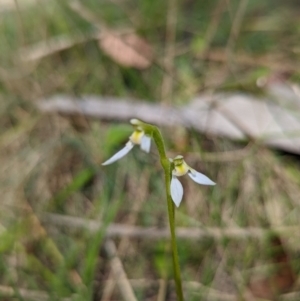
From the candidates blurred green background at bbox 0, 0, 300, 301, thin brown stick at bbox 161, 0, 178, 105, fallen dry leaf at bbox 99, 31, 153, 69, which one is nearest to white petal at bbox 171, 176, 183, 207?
blurred green background at bbox 0, 0, 300, 301

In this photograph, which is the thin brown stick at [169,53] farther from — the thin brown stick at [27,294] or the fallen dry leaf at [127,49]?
the thin brown stick at [27,294]

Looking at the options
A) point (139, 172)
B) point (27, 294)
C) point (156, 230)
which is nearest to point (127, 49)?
point (139, 172)

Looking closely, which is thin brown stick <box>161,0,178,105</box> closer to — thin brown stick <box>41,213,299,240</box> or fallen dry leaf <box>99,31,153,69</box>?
fallen dry leaf <box>99,31,153,69</box>

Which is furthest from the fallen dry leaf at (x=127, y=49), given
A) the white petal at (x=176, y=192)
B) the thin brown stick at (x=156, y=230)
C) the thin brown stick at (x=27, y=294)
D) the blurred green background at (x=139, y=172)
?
the white petal at (x=176, y=192)

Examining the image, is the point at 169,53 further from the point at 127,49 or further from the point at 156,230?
the point at 156,230

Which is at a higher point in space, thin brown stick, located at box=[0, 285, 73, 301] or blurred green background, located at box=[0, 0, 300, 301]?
blurred green background, located at box=[0, 0, 300, 301]

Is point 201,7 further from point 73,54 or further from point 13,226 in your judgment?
point 13,226

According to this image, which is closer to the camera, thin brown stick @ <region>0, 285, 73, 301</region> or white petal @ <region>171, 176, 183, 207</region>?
white petal @ <region>171, 176, 183, 207</region>

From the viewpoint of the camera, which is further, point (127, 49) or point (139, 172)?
point (127, 49)
